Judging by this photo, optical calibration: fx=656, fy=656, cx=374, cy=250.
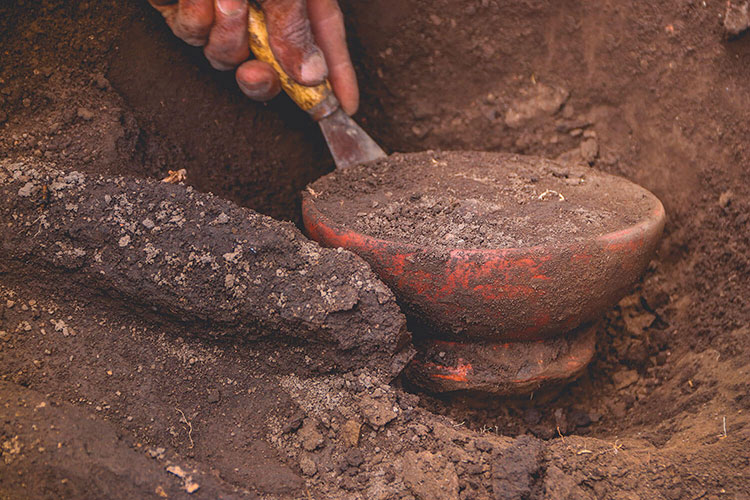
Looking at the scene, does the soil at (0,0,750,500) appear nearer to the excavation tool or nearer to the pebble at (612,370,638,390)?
the pebble at (612,370,638,390)

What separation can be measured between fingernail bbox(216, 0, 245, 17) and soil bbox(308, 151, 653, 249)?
2.07 ft

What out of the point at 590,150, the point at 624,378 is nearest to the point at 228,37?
the point at 590,150

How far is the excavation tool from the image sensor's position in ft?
5.86

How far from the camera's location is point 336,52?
2.57 m

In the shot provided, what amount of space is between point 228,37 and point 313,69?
31 centimetres

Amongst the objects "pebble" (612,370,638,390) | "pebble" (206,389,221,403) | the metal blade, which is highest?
the metal blade

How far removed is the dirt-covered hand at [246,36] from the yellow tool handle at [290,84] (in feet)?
0.08

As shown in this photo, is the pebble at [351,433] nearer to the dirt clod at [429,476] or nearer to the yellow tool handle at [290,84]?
the dirt clod at [429,476]

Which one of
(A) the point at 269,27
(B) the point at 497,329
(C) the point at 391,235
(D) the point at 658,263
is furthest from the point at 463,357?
(A) the point at 269,27

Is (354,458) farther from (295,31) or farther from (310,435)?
(295,31)

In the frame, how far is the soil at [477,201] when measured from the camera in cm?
185

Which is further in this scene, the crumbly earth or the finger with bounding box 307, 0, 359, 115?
the finger with bounding box 307, 0, 359, 115

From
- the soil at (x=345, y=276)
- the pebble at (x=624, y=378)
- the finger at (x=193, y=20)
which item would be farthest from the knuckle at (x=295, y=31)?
the pebble at (x=624, y=378)

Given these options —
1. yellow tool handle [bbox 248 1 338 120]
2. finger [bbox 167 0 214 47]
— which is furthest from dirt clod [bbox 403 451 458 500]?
finger [bbox 167 0 214 47]
